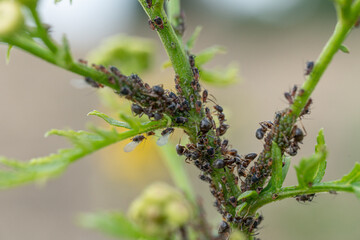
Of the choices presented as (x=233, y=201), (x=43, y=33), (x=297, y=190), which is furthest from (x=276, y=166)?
(x=43, y=33)

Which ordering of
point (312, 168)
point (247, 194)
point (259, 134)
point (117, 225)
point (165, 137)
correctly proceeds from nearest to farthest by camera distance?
point (312, 168) → point (247, 194) → point (165, 137) → point (259, 134) → point (117, 225)

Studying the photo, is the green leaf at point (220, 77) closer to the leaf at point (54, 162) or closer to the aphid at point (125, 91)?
the aphid at point (125, 91)

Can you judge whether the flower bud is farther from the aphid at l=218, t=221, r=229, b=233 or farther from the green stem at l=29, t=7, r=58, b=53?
the green stem at l=29, t=7, r=58, b=53

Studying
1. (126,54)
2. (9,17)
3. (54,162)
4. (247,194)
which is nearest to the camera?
(9,17)

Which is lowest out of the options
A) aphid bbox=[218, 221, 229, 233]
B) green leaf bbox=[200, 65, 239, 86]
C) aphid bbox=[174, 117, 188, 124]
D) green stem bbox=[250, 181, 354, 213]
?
green stem bbox=[250, 181, 354, 213]

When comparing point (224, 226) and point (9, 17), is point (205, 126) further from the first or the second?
point (9, 17)

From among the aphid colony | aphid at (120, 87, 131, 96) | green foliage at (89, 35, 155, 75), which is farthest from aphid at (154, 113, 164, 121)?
green foliage at (89, 35, 155, 75)

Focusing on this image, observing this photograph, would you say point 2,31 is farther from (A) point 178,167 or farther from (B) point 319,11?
(B) point 319,11
